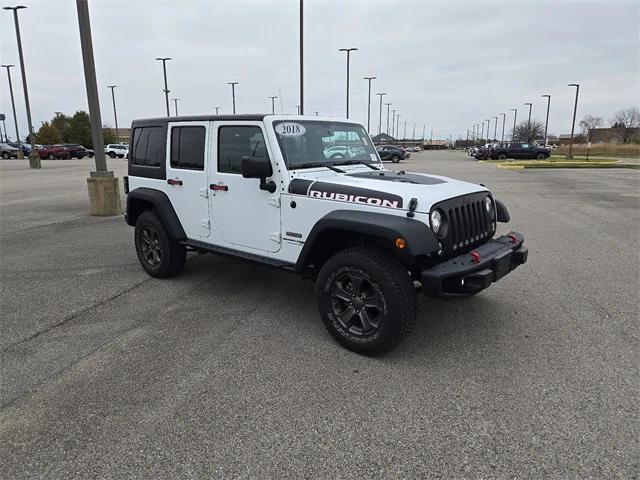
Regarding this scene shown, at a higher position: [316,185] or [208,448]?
[316,185]

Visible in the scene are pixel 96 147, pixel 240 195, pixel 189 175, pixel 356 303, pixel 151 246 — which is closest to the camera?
pixel 356 303

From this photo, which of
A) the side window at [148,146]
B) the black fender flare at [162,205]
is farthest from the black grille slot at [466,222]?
the side window at [148,146]

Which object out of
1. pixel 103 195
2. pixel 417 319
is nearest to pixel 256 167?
pixel 417 319

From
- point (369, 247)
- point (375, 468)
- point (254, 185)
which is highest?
point (254, 185)

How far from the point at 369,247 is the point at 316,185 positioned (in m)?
0.71

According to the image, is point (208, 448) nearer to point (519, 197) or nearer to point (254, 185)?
point (254, 185)

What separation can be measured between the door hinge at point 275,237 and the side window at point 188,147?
1.20m

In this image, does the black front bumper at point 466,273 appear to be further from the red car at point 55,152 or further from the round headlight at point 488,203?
the red car at point 55,152

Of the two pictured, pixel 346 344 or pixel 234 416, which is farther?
pixel 346 344

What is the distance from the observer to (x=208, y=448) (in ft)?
8.73

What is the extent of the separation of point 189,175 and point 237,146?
81cm

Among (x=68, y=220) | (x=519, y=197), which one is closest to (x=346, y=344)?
(x=68, y=220)

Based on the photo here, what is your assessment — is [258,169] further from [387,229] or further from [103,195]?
[103,195]

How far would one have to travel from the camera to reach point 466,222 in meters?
3.90
